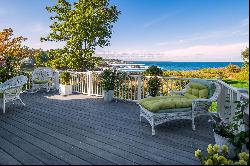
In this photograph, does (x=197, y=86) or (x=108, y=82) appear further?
(x=108, y=82)

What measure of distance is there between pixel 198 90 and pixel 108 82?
328 cm

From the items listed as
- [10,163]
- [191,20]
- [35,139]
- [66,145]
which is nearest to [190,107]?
[66,145]

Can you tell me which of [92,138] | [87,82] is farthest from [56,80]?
[92,138]

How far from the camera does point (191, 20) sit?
38.2 metres

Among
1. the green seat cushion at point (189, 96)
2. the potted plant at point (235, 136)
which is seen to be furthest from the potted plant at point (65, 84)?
the potted plant at point (235, 136)

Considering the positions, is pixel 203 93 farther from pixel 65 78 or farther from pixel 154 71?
pixel 65 78

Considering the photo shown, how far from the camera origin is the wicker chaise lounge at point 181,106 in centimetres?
501

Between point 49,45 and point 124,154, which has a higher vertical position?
point 49,45

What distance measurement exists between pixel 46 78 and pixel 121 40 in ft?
115

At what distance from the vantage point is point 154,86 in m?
7.16

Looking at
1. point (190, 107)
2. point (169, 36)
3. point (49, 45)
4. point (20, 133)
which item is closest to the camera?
point (20, 133)

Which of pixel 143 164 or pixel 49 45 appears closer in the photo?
pixel 143 164

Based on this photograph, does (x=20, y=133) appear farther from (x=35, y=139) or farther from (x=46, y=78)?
(x=46, y=78)

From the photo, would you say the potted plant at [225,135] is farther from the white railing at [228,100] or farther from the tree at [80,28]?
the tree at [80,28]
